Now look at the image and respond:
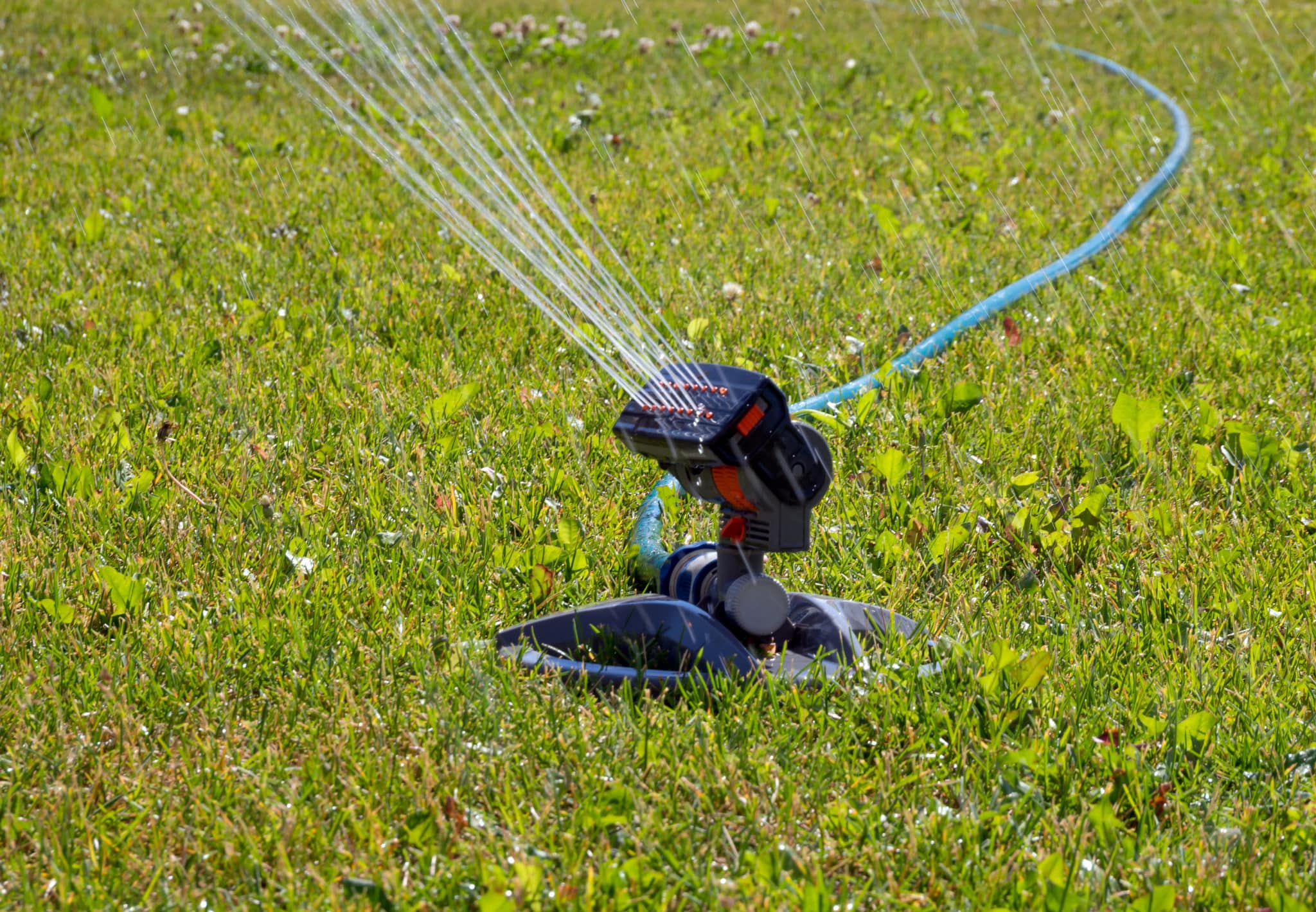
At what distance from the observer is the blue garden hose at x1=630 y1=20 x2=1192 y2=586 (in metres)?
2.20

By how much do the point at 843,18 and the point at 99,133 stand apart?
690cm

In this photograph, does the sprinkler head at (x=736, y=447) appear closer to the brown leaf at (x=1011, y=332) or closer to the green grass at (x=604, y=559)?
the green grass at (x=604, y=559)

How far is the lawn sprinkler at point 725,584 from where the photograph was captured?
67.1 inches

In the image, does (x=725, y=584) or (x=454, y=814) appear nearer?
(x=454, y=814)

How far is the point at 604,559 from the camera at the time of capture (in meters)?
2.22

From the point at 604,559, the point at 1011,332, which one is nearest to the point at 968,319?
the point at 1011,332

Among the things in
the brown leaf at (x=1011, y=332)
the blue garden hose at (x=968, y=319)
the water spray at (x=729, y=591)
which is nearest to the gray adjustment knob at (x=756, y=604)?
the water spray at (x=729, y=591)

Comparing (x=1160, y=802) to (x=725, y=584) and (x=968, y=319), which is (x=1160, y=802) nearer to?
(x=725, y=584)

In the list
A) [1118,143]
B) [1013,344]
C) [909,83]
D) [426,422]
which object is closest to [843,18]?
[909,83]

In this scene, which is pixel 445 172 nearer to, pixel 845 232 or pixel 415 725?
pixel 845 232

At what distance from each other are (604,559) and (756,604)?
44 cm

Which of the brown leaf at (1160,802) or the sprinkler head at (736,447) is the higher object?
the sprinkler head at (736,447)

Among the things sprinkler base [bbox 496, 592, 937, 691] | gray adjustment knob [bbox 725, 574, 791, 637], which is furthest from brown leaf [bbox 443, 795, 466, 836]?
gray adjustment knob [bbox 725, 574, 791, 637]

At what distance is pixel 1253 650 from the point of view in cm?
189
